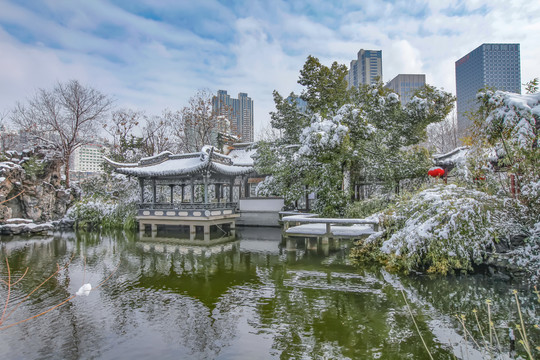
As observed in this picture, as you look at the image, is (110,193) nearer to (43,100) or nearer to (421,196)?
(43,100)

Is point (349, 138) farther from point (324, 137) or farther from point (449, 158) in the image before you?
point (449, 158)

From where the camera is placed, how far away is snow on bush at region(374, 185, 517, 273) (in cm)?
618

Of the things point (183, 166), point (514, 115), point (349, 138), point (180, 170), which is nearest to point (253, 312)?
point (514, 115)

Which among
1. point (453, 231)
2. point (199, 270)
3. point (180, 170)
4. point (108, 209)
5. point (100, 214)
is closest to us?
point (453, 231)

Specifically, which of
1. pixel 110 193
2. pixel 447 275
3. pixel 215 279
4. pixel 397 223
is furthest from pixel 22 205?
pixel 447 275

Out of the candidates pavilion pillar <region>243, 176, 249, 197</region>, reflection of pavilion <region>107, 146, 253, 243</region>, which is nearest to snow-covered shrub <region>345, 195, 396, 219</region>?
reflection of pavilion <region>107, 146, 253, 243</region>

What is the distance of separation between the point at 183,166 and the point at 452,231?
11.5 meters

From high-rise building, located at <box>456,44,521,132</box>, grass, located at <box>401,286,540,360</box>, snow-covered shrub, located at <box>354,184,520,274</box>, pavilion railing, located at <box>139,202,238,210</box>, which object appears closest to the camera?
grass, located at <box>401,286,540,360</box>

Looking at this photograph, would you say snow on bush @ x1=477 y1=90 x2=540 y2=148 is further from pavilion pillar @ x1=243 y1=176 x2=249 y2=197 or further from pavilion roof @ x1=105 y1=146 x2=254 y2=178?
pavilion pillar @ x1=243 y1=176 x2=249 y2=197

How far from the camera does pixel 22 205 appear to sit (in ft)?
55.5

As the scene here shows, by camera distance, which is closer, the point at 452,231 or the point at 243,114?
the point at 452,231

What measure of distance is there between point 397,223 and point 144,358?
5.95 metres

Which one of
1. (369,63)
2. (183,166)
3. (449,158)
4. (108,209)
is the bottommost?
(108,209)

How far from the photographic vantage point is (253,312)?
5.01 meters
